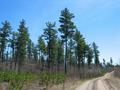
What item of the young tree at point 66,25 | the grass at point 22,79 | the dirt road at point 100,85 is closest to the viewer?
the grass at point 22,79

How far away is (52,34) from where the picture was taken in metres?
63.9

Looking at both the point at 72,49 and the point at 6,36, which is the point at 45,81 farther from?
the point at 72,49

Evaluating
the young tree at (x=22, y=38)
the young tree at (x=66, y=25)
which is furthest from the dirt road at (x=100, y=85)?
the young tree at (x=22, y=38)

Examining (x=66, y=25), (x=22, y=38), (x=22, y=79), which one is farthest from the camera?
(x=22, y=38)

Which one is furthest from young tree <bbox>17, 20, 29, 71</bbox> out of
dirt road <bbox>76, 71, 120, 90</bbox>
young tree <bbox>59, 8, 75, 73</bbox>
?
dirt road <bbox>76, 71, 120, 90</bbox>

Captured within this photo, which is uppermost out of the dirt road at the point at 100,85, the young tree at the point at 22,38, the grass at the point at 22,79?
the young tree at the point at 22,38

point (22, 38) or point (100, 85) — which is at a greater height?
point (22, 38)

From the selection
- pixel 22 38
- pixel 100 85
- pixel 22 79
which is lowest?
pixel 100 85

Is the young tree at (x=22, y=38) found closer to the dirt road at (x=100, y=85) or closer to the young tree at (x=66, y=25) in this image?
the young tree at (x=66, y=25)

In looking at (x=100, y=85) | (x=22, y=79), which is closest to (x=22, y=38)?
(x=100, y=85)

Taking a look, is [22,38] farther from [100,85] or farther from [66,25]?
[100,85]

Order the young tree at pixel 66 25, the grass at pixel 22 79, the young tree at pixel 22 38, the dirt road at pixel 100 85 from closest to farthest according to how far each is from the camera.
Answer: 1. the grass at pixel 22 79
2. the dirt road at pixel 100 85
3. the young tree at pixel 66 25
4. the young tree at pixel 22 38

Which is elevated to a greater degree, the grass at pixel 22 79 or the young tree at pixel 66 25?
the young tree at pixel 66 25

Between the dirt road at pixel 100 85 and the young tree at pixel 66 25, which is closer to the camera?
the dirt road at pixel 100 85
